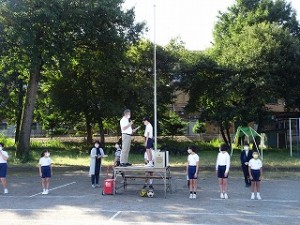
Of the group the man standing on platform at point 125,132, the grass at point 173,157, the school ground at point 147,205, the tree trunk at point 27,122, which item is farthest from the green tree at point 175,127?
the man standing on platform at point 125,132

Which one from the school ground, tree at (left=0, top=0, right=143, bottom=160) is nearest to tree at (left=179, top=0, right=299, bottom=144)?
tree at (left=0, top=0, right=143, bottom=160)

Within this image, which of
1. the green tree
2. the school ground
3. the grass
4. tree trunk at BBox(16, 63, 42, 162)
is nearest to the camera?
the school ground

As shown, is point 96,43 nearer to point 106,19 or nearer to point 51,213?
point 106,19

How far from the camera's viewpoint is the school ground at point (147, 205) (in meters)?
10.6

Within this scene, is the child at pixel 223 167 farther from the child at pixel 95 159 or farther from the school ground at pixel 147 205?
the child at pixel 95 159

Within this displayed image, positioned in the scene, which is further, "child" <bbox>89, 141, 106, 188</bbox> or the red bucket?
"child" <bbox>89, 141, 106, 188</bbox>

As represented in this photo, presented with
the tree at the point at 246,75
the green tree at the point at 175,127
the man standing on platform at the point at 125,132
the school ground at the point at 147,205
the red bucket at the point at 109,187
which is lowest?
the school ground at the point at 147,205

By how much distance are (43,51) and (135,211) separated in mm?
14431

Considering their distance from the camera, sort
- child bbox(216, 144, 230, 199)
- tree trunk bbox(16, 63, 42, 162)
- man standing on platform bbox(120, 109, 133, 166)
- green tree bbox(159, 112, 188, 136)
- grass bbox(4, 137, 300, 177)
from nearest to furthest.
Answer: child bbox(216, 144, 230, 199) → man standing on platform bbox(120, 109, 133, 166) → grass bbox(4, 137, 300, 177) → tree trunk bbox(16, 63, 42, 162) → green tree bbox(159, 112, 188, 136)

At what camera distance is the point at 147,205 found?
12.8 metres

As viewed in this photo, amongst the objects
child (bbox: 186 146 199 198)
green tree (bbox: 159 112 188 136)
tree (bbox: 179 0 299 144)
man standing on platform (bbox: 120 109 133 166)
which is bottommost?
child (bbox: 186 146 199 198)

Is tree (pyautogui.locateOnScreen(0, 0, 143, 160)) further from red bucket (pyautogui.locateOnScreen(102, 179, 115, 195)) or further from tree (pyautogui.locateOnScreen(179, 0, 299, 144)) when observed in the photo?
red bucket (pyautogui.locateOnScreen(102, 179, 115, 195))

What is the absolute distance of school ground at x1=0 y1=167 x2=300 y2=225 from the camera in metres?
10.6

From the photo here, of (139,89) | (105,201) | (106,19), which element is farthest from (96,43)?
(105,201)
